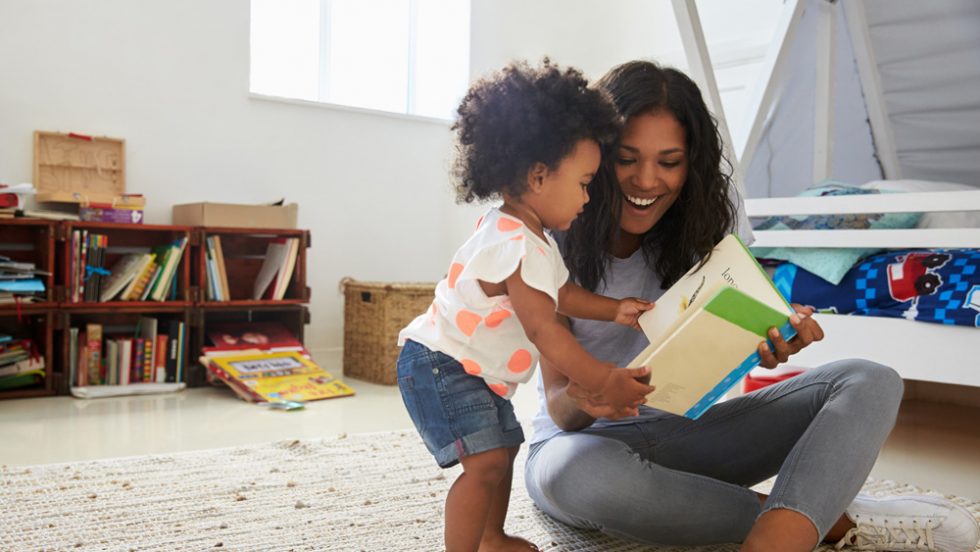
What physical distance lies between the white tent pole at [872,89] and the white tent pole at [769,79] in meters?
0.21

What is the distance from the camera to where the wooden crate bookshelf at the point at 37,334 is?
2.50 m

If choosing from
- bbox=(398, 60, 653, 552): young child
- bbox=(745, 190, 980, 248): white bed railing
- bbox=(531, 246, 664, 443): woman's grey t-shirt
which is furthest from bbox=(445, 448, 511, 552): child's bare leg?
bbox=(745, 190, 980, 248): white bed railing

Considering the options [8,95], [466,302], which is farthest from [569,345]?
[8,95]

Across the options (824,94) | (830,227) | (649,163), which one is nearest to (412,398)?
(649,163)

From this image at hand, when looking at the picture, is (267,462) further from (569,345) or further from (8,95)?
(8,95)

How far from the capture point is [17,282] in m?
2.46

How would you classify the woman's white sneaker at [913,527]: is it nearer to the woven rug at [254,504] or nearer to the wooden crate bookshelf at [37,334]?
the woven rug at [254,504]

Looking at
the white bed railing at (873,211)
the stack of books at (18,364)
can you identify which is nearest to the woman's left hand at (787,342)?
the white bed railing at (873,211)

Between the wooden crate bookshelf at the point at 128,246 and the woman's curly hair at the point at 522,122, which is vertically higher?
the woman's curly hair at the point at 522,122

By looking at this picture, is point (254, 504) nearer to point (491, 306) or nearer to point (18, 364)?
point (491, 306)

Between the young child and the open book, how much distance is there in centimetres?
12

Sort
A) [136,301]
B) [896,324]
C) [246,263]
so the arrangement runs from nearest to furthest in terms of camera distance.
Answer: [896,324] < [136,301] < [246,263]

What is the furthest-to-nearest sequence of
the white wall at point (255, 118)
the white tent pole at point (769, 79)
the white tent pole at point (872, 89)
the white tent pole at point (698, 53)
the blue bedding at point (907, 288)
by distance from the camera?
1. the white wall at point (255, 118)
2. the white tent pole at point (872, 89)
3. the white tent pole at point (769, 79)
4. the white tent pole at point (698, 53)
5. the blue bedding at point (907, 288)

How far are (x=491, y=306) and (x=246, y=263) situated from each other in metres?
2.34
